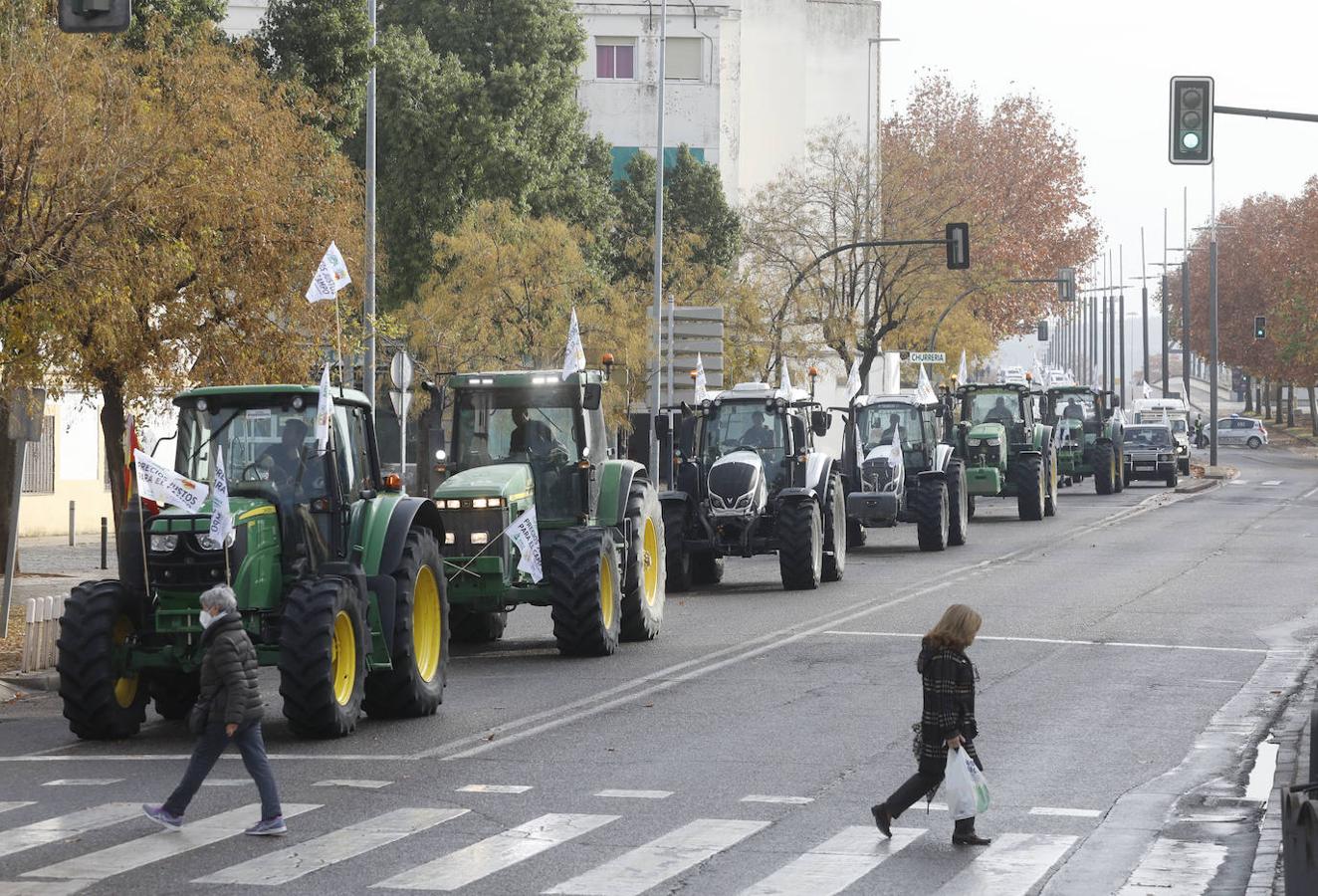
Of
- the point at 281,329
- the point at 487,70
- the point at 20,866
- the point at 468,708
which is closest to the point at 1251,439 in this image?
the point at 487,70

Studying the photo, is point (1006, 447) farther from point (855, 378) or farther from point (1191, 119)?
point (855, 378)

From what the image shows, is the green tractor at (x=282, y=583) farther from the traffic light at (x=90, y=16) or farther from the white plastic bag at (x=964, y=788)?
the white plastic bag at (x=964, y=788)

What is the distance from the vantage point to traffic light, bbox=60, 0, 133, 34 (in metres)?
14.7

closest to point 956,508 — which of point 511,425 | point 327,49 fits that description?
point 327,49

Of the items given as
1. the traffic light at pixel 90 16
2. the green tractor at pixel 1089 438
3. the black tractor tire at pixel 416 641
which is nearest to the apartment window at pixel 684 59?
the green tractor at pixel 1089 438

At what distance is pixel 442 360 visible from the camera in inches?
1857

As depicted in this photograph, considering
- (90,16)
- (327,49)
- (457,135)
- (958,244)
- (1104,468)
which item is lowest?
(1104,468)

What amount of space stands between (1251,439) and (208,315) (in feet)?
288

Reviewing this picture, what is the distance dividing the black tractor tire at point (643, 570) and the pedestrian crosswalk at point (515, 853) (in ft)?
29.2

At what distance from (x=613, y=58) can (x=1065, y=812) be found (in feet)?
217

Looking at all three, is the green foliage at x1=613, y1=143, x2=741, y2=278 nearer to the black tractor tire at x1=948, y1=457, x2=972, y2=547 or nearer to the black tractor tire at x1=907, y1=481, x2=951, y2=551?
the black tractor tire at x1=948, y1=457, x2=972, y2=547

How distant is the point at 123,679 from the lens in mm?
15391

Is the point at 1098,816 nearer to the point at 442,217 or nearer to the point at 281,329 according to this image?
the point at 281,329

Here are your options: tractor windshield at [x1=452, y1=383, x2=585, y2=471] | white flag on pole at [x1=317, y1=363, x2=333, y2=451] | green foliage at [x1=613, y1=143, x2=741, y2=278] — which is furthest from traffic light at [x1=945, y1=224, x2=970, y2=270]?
white flag on pole at [x1=317, y1=363, x2=333, y2=451]
